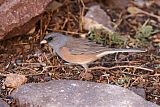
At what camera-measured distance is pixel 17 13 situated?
13.7 feet

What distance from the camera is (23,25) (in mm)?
4262

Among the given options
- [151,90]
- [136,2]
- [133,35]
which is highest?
[136,2]

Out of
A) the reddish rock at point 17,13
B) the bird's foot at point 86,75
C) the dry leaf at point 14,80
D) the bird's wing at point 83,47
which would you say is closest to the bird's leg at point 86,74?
the bird's foot at point 86,75

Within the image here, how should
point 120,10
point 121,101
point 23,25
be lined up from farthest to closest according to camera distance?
point 120,10 → point 23,25 → point 121,101

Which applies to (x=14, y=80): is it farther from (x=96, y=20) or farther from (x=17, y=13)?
(x=96, y=20)

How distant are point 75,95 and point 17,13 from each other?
109cm

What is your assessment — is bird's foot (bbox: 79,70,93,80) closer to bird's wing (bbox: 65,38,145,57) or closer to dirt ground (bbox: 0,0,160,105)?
dirt ground (bbox: 0,0,160,105)

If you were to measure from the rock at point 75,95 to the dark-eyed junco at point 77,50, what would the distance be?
0.35m

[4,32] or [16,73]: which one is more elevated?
[4,32]

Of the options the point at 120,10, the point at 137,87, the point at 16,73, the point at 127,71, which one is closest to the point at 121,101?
the point at 137,87

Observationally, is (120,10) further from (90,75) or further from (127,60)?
(90,75)

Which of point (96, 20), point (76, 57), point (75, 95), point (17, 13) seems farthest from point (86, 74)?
point (96, 20)

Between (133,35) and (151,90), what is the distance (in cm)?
115

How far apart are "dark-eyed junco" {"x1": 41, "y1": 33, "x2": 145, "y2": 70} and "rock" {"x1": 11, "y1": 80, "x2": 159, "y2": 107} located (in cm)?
35
